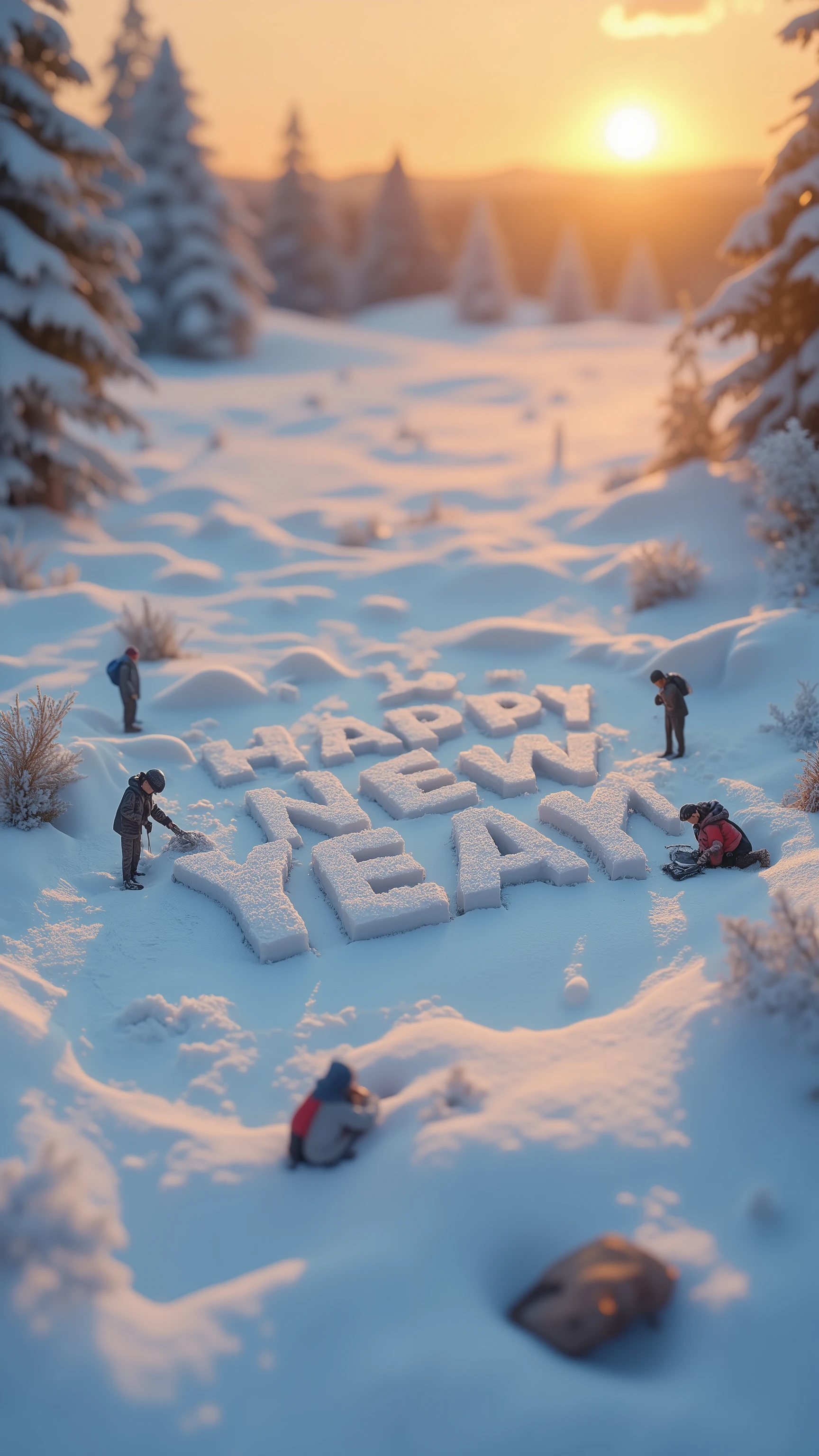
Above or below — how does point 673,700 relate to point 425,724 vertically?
above

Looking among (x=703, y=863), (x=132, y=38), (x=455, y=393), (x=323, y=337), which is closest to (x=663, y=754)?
(x=703, y=863)

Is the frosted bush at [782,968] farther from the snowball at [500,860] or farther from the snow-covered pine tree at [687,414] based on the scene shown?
the snow-covered pine tree at [687,414]

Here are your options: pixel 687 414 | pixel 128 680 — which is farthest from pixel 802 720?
pixel 687 414

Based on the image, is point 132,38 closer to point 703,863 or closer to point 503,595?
point 503,595

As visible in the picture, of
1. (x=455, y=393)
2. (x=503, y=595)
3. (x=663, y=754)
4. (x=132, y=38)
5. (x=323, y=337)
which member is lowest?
(x=663, y=754)

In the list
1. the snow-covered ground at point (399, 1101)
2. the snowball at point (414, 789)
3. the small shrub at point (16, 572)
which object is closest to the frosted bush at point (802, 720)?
the snow-covered ground at point (399, 1101)

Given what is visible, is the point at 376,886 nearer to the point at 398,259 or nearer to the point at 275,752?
the point at 275,752

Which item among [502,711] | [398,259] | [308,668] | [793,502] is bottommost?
[502,711]

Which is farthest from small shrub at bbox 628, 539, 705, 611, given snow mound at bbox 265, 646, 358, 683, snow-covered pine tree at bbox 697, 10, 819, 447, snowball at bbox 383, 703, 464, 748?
snow mound at bbox 265, 646, 358, 683
